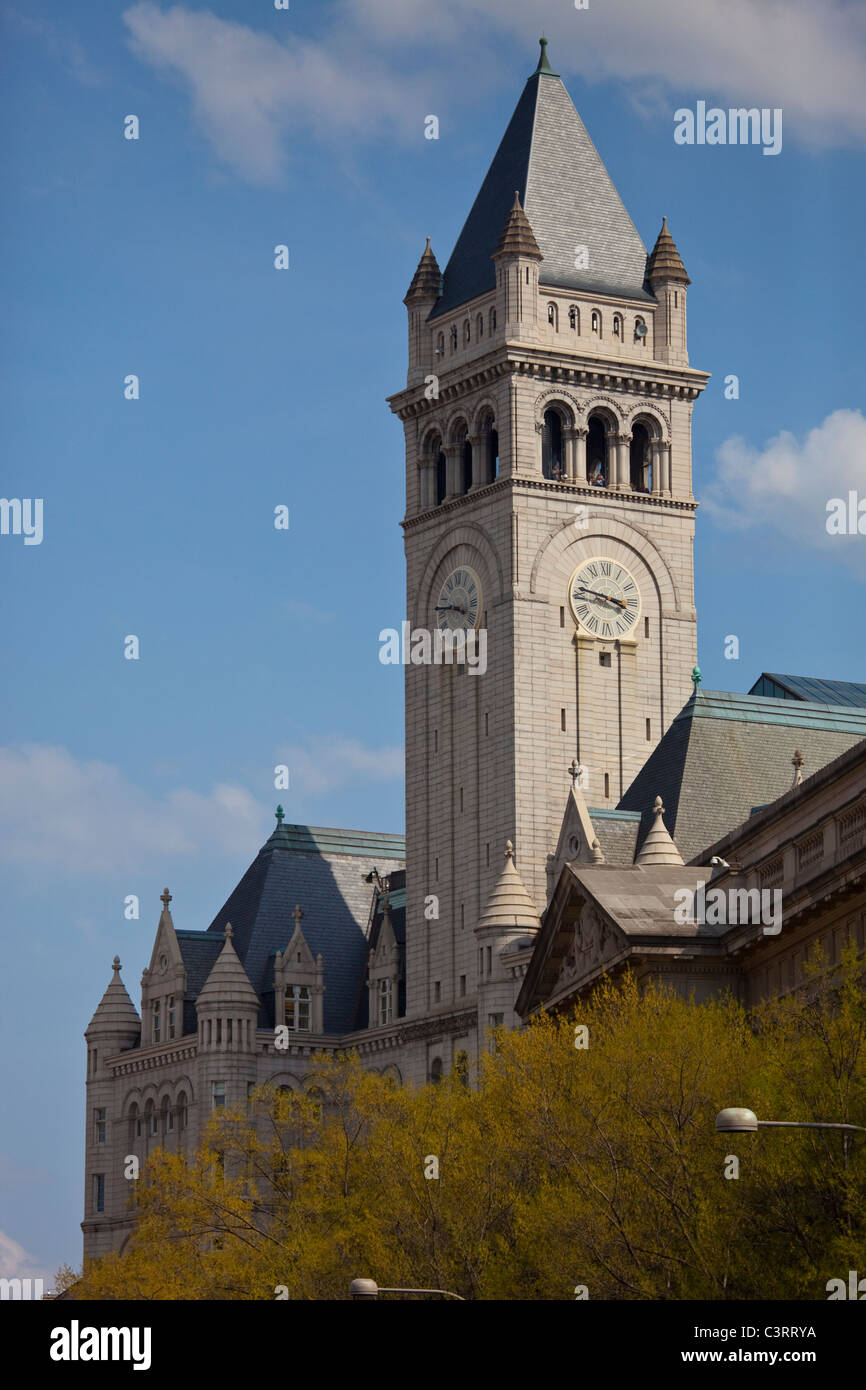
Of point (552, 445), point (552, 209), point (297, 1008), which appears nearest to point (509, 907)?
point (552, 445)

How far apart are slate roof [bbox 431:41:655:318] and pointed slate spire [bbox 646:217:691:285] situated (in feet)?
1.86

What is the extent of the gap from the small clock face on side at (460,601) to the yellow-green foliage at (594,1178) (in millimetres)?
45343

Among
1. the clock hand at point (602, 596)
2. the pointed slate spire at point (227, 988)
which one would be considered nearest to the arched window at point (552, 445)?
the clock hand at point (602, 596)

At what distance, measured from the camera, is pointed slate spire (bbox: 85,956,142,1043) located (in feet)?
524

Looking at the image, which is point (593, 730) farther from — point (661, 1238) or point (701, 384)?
point (661, 1238)

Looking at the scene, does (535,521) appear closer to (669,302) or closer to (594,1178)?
(669,302)

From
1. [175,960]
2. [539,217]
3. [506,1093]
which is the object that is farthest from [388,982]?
[506,1093]

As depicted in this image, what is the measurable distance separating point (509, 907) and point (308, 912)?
103ft

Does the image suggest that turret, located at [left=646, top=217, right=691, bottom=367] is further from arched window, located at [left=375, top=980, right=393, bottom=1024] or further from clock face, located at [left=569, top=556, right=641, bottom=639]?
arched window, located at [left=375, top=980, right=393, bottom=1024]

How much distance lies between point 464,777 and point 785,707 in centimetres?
1644

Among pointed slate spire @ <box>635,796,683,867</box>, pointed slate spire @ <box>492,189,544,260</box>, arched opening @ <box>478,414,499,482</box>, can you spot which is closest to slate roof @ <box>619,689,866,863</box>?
pointed slate spire @ <box>635,796,683,867</box>

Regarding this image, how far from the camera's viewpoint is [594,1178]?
65.9 metres

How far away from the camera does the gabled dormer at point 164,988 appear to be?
154 metres
